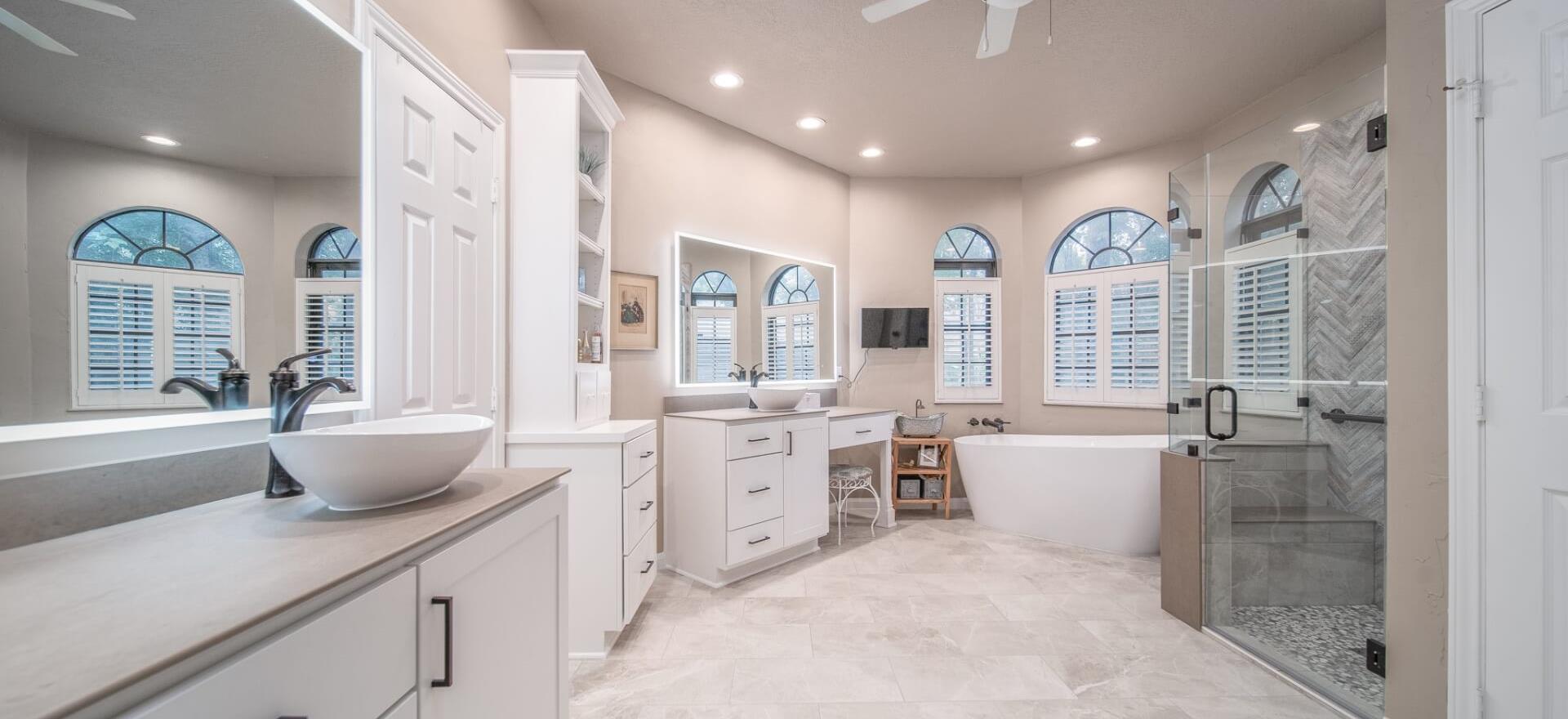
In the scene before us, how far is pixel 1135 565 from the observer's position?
3170 mm

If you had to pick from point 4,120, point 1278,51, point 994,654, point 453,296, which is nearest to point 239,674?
point 4,120

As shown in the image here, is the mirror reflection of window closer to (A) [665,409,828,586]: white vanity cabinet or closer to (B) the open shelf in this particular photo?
(B) the open shelf

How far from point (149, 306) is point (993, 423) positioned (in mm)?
4475

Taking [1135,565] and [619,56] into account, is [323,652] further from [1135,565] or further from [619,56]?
[1135,565]

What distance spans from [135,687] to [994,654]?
93.1 inches

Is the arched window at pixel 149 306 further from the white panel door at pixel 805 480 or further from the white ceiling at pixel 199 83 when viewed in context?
the white panel door at pixel 805 480

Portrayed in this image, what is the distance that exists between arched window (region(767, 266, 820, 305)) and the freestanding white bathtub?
1556 millimetres

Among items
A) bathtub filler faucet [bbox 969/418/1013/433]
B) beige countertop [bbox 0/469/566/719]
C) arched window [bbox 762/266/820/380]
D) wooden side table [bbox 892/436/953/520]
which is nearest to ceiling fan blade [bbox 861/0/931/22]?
beige countertop [bbox 0/469/566/719]

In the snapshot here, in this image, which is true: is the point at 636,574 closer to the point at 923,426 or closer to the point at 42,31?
the point at 42,31

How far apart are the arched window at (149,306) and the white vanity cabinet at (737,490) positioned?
6.48ft

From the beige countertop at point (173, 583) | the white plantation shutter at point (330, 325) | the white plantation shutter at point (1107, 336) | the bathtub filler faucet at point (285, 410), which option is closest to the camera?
the beige countertop at point (173, 583)

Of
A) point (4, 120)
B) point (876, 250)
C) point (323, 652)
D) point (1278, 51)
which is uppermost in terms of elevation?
point (1278, 51)

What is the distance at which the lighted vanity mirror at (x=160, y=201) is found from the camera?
779 mm

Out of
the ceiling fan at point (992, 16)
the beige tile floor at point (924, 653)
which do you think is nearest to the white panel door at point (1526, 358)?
the beige tile floor at point (924, 653)
